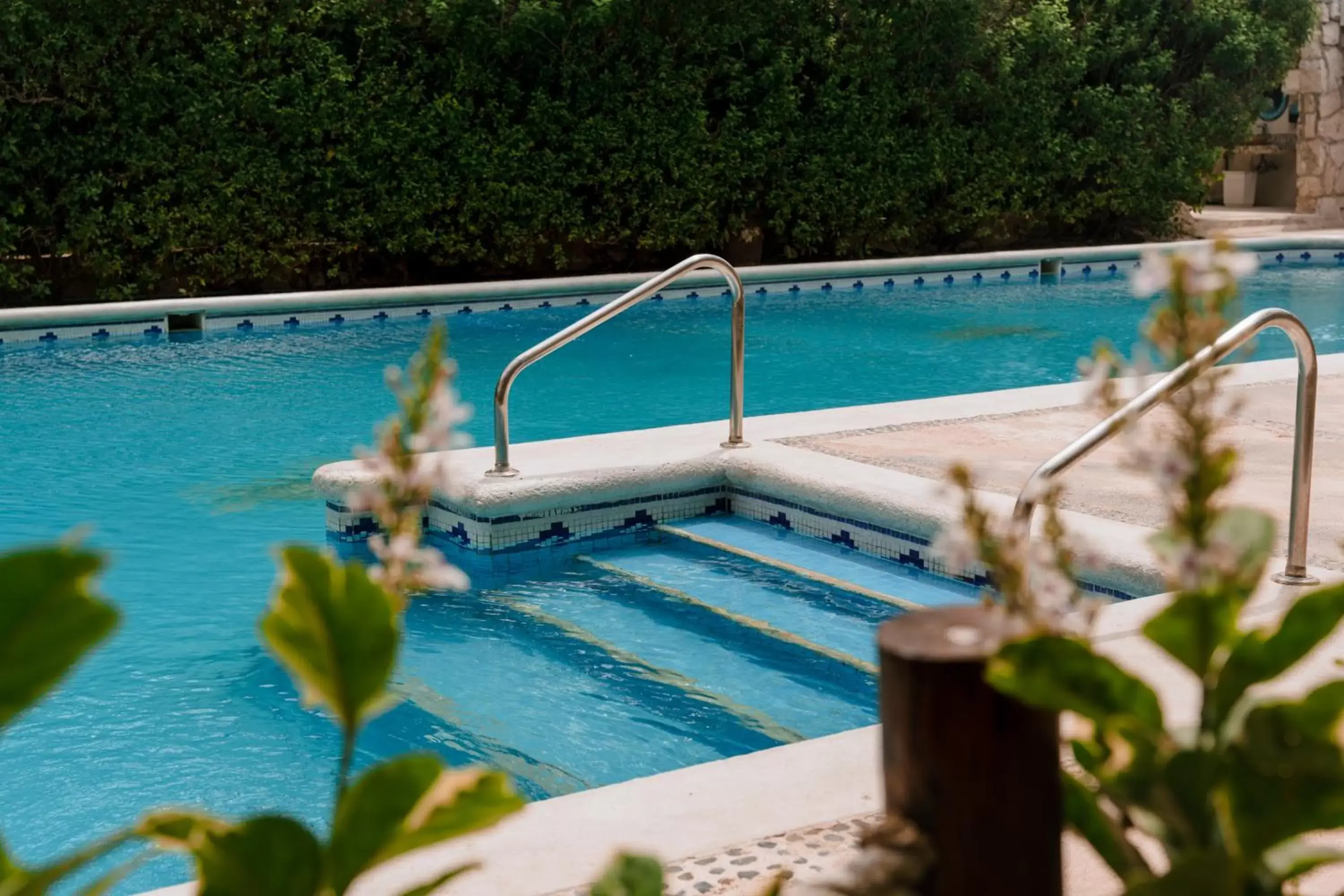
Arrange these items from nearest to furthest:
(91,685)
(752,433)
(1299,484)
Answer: (1299,484), (91,685), (752,433)

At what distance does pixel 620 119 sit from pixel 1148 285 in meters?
13.6

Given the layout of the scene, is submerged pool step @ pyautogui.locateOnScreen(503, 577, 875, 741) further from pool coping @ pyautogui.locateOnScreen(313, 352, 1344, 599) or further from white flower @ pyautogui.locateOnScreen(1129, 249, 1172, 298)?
white flower @ pyautogui.locateOnScreen(1129, 249, 1172, 298)

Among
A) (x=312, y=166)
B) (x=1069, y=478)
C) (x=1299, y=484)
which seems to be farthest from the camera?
(x=312, y=166)

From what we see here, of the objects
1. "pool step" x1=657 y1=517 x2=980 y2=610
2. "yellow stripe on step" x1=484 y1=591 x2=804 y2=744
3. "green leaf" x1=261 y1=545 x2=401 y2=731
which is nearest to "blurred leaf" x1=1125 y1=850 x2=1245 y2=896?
"green leaf" x1=261 y1=545 x2=401 y2=731

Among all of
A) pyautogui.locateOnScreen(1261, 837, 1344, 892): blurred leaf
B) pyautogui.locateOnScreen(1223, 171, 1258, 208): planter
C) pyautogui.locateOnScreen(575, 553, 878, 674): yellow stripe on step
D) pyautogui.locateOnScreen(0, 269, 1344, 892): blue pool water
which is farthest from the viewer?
pyautogui.locateOnScreen(1223, 171, 1258, 208): planter

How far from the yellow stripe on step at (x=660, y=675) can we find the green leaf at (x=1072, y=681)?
10.3 feet

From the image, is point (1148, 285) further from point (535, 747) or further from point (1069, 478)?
point (1069, 478)

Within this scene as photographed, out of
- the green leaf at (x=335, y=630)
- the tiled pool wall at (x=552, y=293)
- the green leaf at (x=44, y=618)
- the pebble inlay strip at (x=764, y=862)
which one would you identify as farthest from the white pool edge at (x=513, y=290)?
the green leaf at (x=44, y=618)

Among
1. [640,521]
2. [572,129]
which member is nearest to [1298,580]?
[640,521]

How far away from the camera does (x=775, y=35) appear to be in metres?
15.3

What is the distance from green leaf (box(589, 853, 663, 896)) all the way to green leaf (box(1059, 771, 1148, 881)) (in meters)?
0.39

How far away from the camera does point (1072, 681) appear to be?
1233mm

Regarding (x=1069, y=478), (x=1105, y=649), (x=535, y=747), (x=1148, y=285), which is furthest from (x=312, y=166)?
(x=1148, y=285)

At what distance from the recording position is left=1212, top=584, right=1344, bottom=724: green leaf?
1.25 meters
